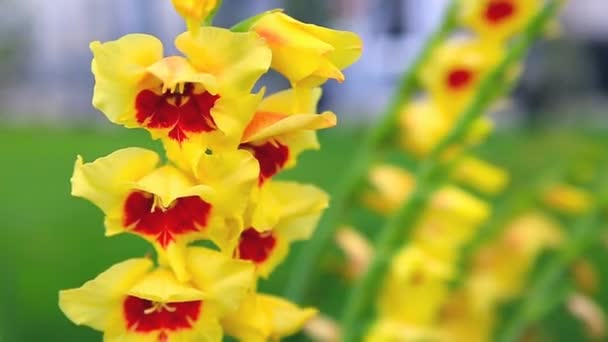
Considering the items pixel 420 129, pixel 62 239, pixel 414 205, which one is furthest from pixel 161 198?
pixel 62 239

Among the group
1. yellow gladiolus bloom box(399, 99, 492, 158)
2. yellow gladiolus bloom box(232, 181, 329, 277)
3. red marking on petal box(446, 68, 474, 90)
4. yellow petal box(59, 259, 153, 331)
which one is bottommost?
yellow petal box(59, 259, 153, 331)

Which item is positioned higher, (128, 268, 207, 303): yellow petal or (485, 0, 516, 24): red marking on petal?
(485, 0, 516, 24): red marking on petal

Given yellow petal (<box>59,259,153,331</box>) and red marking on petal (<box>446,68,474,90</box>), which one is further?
red marking on petal (<box>446,68,474,90</box>)

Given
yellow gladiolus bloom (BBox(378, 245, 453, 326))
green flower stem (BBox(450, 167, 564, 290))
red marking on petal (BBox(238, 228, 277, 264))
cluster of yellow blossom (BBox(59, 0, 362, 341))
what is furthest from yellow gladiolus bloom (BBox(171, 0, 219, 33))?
green flower stem (BBox(450, 167, 564, 290))

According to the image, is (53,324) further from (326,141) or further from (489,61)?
(326,141)

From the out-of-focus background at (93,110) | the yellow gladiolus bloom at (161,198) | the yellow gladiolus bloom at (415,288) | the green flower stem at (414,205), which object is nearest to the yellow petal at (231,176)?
the yellow gladiolus bloom at (161,198)

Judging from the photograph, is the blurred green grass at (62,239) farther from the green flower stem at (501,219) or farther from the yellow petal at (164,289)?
the yellow petal at (164,289)

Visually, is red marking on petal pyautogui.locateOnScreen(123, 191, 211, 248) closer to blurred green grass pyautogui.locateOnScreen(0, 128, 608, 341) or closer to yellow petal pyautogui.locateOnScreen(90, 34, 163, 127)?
yellow petal pyautogui.locateOnScreen(90, 34, 163, 127)
